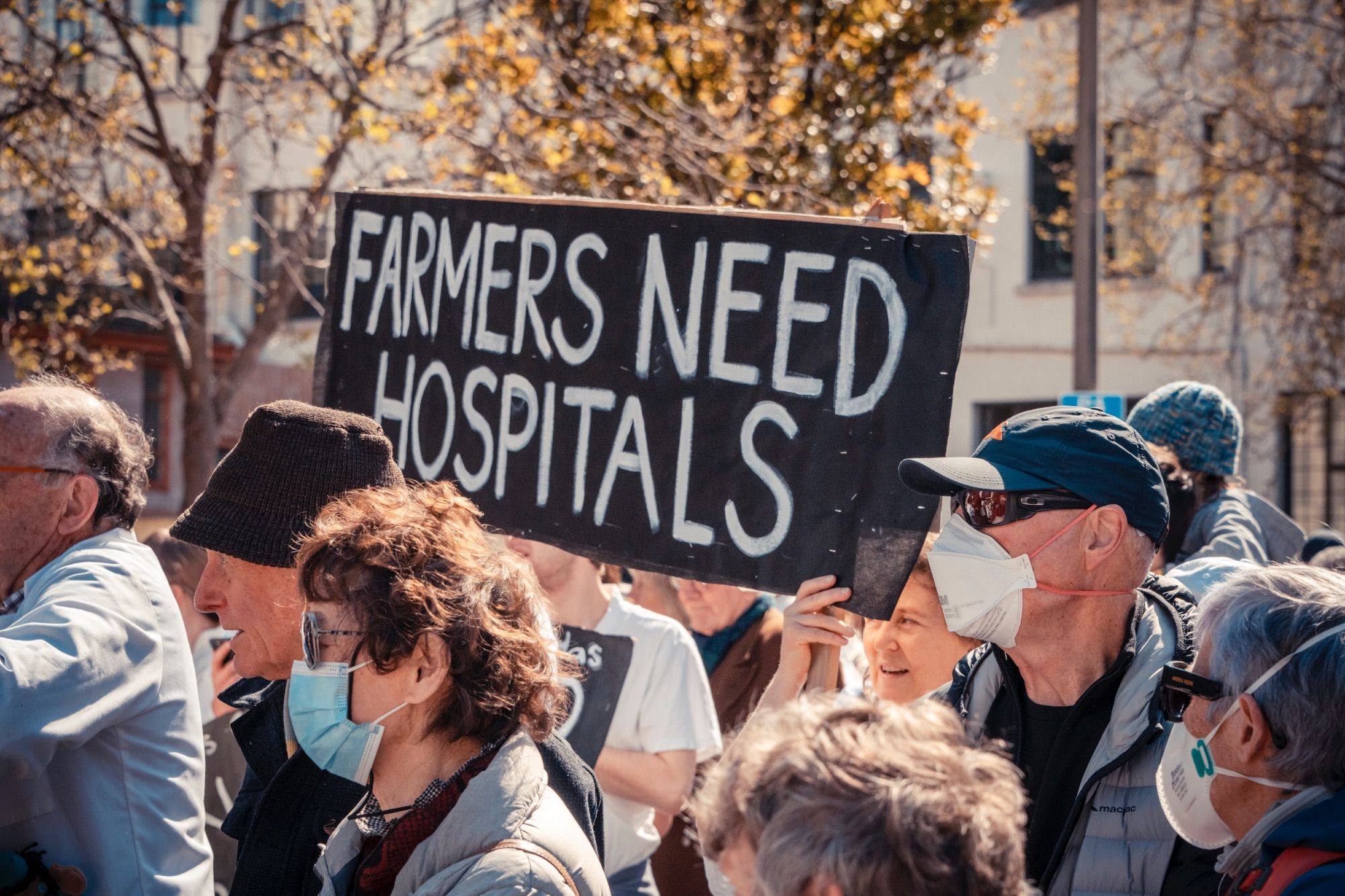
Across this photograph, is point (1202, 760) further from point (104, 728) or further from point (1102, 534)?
point (104, 728)

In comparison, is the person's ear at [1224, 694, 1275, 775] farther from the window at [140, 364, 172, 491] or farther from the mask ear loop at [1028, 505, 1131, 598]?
the window at [140, 364, 172, 491]

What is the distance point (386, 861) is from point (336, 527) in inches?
22.5

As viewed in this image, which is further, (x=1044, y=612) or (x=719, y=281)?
(x=719, y=281)

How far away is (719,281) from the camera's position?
315 cm

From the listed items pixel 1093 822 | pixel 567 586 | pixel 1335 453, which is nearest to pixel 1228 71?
pixel 1335 453

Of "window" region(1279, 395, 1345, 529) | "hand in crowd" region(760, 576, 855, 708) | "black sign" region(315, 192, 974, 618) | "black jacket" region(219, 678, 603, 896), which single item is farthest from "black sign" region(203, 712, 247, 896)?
"window" region(1279, 395, 1345, 529)

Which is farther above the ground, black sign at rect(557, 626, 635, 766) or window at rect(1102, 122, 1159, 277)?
window at rect(1102, 122, 1159, 277)

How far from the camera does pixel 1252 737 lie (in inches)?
85.9

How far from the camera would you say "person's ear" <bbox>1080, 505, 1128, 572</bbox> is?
2.69m

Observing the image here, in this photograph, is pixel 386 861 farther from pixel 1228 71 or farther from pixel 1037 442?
pixel 1228 71

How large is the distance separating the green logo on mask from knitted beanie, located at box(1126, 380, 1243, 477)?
8.19 feet

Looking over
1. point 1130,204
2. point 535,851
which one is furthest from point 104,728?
point 1130,204

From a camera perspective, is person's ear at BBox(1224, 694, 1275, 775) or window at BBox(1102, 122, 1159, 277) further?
window at BBox(1102, 122, 1159, 277)

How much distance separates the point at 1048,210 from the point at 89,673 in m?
17.9
